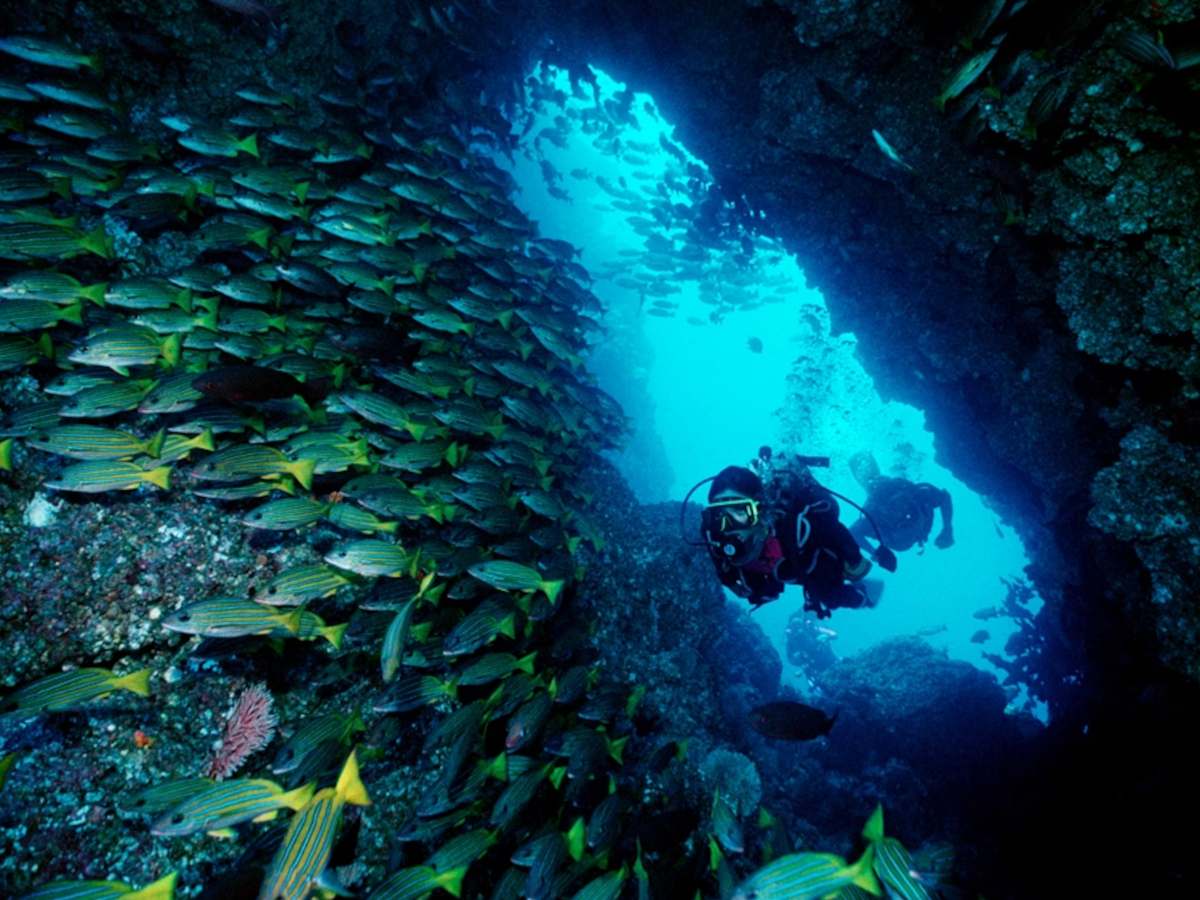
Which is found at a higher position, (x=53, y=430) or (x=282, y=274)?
(x=282, y=274)

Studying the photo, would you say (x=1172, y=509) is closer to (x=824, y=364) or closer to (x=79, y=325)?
(x=79, y=325)

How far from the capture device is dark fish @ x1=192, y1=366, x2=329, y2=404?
3223 millimetres

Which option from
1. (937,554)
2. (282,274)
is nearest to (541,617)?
(282,274)

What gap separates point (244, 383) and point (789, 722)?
4.31m

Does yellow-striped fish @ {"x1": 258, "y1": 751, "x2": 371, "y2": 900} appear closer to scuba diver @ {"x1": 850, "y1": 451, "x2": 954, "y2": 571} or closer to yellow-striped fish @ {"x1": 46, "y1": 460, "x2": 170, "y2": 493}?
yellow-striped fish @ {"x1": 46, "y1": 460, "x2": 170, "y2": 493}

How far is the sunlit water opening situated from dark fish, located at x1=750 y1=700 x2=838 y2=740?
28.7 ft

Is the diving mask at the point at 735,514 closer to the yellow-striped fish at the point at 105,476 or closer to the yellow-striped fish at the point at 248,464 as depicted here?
the yellow-striped fish at the point at 248,464

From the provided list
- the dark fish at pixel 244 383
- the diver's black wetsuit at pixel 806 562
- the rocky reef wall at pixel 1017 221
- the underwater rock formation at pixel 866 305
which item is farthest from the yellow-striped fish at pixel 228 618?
the rocky reef wall at pixel 1017 221

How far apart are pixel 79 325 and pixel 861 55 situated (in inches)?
321

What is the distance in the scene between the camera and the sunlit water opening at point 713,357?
1175cm

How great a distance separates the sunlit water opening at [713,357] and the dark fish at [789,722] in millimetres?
8750

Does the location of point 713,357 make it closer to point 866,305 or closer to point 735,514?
point 866,305

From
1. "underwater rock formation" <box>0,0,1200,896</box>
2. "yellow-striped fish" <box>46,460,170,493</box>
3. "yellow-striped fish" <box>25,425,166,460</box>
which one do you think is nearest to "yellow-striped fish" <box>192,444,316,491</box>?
"yellow-striped fish" <box>46,460,170,493</box>

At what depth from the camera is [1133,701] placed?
4.98m
